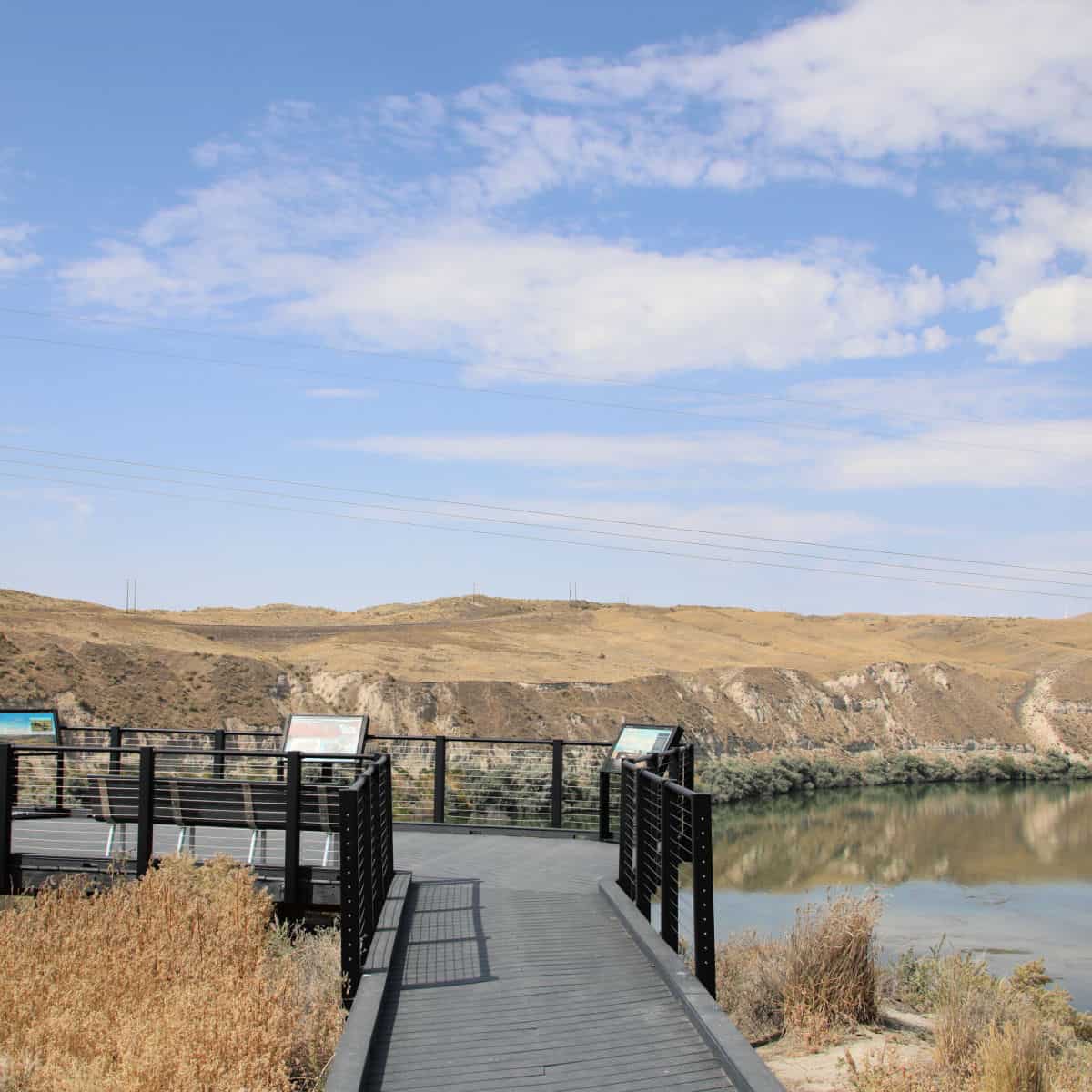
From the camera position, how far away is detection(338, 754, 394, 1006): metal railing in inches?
277

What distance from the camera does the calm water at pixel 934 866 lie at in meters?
20.9

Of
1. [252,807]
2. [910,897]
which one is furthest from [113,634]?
[252,807]

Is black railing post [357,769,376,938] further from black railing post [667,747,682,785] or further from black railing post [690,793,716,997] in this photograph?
black railing post [667,747,682,785]

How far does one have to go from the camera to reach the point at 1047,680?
6919cm

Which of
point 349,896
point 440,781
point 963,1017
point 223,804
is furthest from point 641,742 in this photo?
point 349,896

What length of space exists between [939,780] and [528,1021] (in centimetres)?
4569

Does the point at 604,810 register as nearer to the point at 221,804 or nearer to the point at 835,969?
the point at 835,969

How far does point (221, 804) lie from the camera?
10.1 m

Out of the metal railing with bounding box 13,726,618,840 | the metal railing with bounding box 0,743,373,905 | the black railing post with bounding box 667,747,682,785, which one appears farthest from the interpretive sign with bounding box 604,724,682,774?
the metal railing with bounding box 0,743,373,905

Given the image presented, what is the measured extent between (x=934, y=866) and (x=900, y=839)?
377cm

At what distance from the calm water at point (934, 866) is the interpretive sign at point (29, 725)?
31.9ft

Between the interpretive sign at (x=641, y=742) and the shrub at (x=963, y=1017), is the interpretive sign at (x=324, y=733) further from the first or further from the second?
the shrub at (x=963, y=1017)

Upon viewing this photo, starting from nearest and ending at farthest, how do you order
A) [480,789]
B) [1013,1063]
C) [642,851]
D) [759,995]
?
[1013,1063], [642,851], [759,995], [480,789]

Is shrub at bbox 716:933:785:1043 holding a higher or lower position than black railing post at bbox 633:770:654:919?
lower
